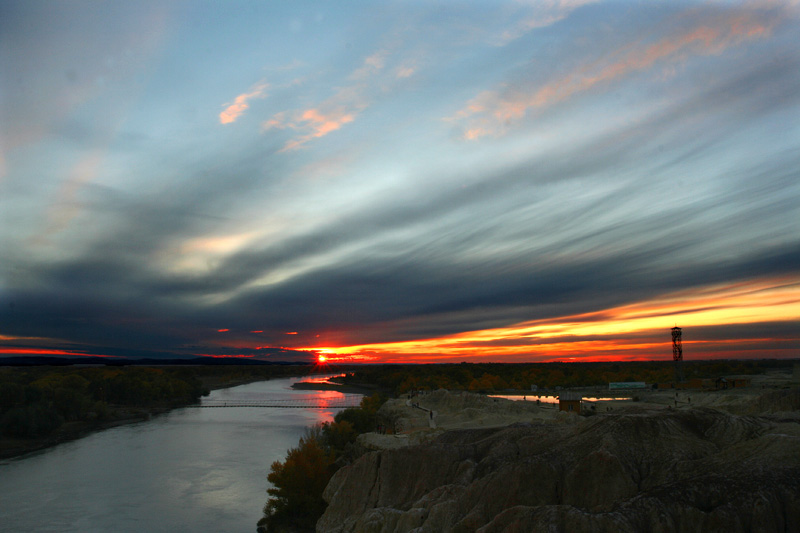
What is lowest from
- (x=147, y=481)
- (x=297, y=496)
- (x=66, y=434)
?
(x=66, y=434)

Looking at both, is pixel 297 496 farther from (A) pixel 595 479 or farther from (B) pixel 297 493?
(A) pixel 595 479

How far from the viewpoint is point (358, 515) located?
116ft

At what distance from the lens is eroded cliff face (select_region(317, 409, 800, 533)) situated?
761 inches

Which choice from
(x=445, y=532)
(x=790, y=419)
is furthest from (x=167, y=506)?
(x=790, y=419)

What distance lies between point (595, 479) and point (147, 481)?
58.3 metres

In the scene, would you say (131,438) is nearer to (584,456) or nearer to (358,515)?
(358,515)

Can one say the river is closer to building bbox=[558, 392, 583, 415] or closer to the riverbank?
the riverbank

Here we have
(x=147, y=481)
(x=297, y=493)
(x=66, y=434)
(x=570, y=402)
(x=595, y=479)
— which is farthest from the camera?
(x=66, y=434)

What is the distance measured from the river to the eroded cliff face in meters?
21.5

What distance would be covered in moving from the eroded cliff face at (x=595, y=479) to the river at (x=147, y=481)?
70.6 feet

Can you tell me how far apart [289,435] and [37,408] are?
4850 centimetres

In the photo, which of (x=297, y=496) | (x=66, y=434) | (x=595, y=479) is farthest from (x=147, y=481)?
(x=595, y=479)

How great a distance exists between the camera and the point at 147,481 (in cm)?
6462

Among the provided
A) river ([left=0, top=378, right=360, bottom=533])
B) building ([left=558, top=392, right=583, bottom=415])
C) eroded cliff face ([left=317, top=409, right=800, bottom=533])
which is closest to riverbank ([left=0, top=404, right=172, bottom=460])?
river ([left=0, top=378, right=360, bottom=533])
